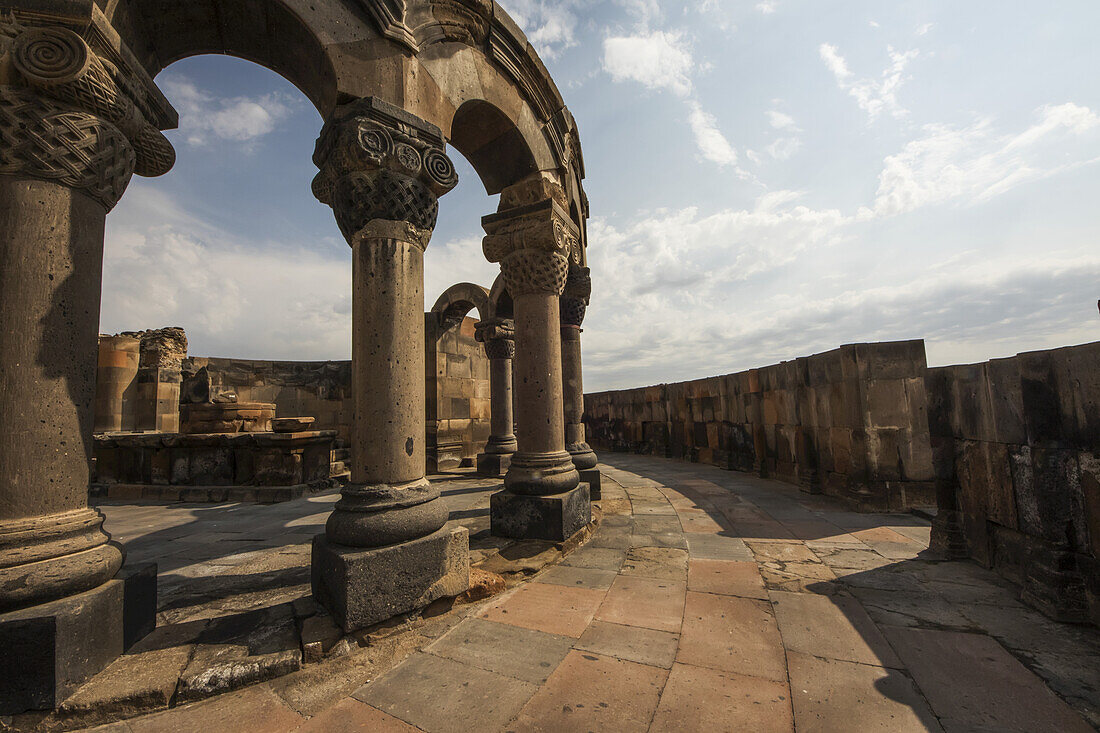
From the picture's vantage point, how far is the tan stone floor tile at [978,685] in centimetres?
173

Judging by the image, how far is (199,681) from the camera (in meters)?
2.04

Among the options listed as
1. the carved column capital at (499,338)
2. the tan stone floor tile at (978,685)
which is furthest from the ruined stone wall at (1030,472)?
the carved column capital at (499,338)

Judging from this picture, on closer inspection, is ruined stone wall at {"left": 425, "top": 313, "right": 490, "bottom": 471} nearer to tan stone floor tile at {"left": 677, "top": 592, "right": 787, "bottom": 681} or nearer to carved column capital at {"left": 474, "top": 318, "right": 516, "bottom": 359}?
carved column capital at {"left": 474, "top": 318, "right": 516, "bottom": 359}

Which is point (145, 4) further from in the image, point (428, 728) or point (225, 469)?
point (225, 469)

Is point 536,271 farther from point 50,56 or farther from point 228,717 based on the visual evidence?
point 228,717

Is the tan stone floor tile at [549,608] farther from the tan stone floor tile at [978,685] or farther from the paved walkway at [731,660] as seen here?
the tan stone floor tile at [978,685]

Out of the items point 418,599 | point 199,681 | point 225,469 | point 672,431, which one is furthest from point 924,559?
point 225,469

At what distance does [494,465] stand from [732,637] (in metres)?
7.15

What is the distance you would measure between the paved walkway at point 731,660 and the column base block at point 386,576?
1.00ft

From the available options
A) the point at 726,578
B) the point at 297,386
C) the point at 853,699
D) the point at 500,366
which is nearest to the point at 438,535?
the point at 726,578

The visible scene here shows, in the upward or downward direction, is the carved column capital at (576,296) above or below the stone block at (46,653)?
above

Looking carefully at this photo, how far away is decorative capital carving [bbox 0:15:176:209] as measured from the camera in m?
2.19

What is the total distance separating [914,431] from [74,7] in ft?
27.1

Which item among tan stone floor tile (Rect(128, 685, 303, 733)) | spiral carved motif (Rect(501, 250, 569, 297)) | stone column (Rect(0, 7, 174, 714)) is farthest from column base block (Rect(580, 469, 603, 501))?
stone column (Rect(0, 7, 174, 714))
